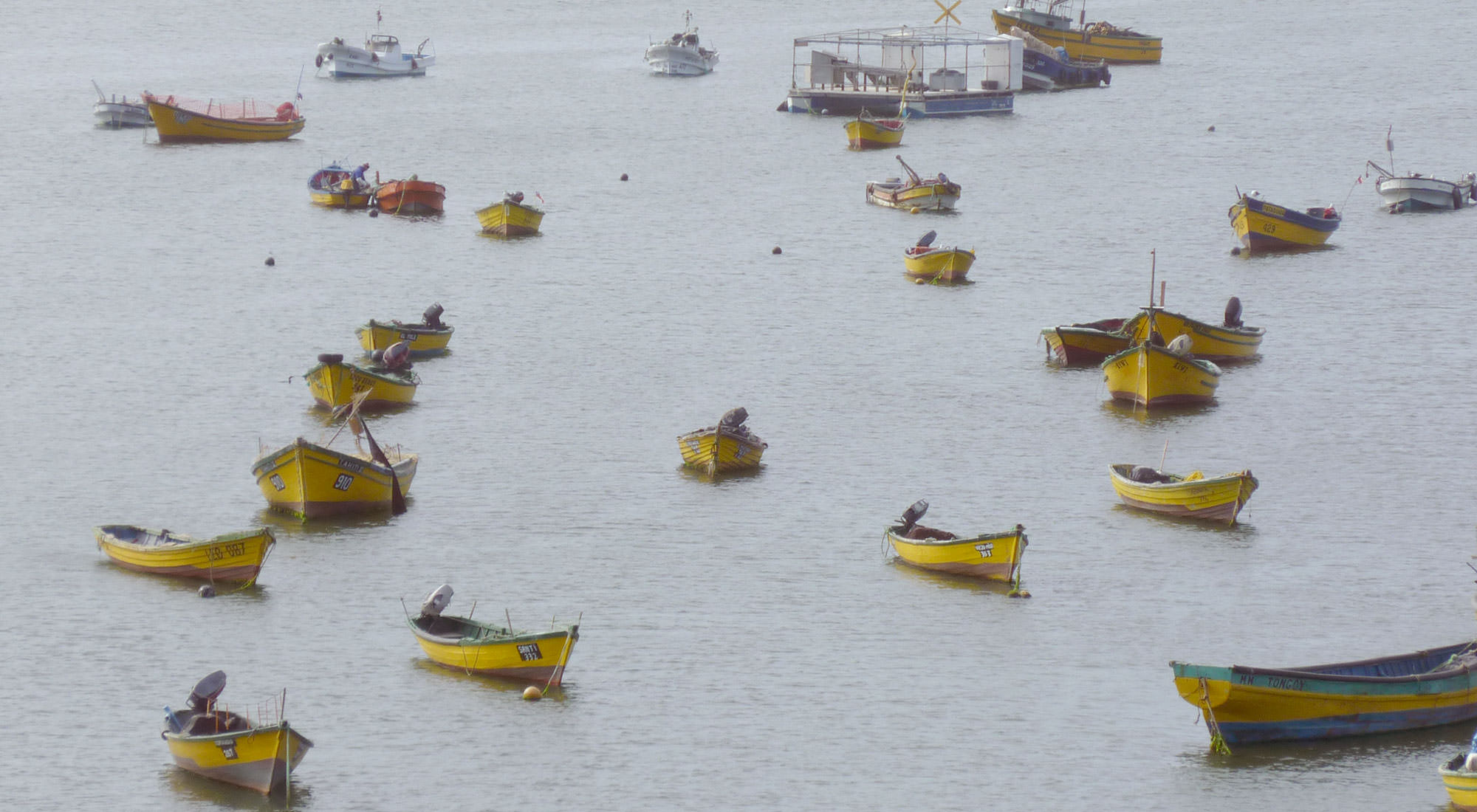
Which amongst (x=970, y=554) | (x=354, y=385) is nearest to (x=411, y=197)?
(x=354, y=385)

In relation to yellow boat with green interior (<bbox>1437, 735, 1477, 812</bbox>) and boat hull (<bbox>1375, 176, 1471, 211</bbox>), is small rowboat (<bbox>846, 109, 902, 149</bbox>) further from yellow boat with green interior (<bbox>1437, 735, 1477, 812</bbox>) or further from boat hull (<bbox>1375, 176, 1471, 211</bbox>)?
yellow boat with green interior (<bbox>1437, 735, 1477, 812</bbox>)

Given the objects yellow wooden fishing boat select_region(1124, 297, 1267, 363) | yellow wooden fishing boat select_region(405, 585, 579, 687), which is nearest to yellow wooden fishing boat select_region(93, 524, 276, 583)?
yellow wooden fishing boat select_region(405, 585, 579, 687)

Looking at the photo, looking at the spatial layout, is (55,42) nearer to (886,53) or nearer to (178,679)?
(886,53)

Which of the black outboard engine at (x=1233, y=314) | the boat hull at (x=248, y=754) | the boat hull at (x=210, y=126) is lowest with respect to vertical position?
the boat hull at (x=248, y=754)

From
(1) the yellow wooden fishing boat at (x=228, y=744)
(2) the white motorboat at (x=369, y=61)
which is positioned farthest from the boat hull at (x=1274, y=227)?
(2) the white motorboat at (x=369, y=61)

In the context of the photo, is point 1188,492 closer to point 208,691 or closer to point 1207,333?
point 1207,333

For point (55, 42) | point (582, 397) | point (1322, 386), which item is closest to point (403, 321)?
point (582, 397)

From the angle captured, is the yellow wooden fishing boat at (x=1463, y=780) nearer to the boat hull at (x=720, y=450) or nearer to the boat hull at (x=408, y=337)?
the boat hull at (x=720, y=450)
